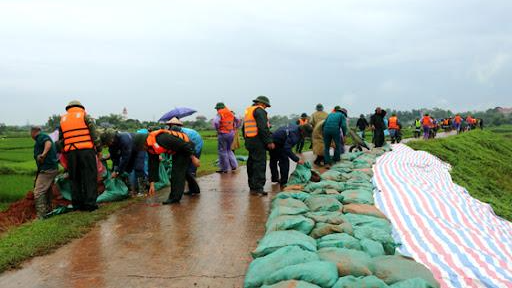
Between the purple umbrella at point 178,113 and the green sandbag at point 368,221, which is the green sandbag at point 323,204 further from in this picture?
the purple umbrella at point 178,113

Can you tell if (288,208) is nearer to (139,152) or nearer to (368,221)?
(368,221)

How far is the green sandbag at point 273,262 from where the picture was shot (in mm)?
2532

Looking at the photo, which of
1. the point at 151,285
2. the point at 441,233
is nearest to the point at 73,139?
the point at 151,285

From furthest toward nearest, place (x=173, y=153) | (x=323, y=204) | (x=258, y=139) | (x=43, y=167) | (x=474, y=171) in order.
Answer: (x=474, y=171), (x=258, y=139), (x=43, y=167), (x=173, y=153), (x=323, y=204)

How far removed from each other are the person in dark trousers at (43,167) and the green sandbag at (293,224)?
139 inches

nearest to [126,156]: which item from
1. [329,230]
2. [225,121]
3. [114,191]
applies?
[114,191]

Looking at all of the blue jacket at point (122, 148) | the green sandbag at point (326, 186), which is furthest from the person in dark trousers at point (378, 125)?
the blue jacket at point (122, 148)

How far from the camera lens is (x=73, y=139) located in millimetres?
5094

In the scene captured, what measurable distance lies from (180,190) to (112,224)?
3.69ft

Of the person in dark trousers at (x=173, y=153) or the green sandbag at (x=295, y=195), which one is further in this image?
the person in dark trousers at (x=173, y=153)

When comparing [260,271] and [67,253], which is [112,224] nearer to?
[67,253]

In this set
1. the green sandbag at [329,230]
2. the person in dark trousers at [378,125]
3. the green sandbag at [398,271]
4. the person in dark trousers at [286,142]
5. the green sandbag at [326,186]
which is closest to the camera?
the green sandbag at [398,271]

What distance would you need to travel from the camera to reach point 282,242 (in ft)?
9.76

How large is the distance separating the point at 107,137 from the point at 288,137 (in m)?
2.56
